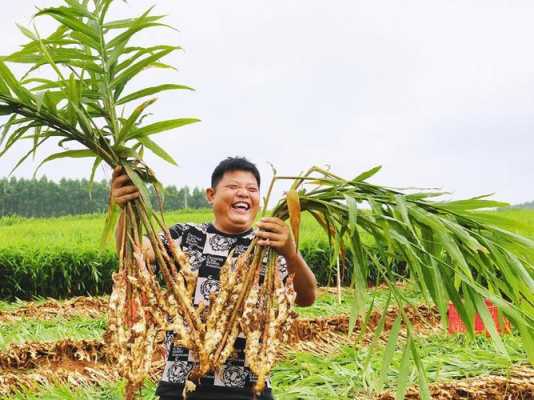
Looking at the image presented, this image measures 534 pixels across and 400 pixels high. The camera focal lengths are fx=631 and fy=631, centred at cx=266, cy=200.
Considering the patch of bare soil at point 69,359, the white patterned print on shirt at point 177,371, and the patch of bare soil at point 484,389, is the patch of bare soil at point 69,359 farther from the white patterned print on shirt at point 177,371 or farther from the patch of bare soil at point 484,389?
the white patterned print on shirt at point 177,371

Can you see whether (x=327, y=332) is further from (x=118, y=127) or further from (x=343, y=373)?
(x=118, y=127)

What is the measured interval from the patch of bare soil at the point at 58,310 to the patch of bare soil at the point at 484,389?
423cm

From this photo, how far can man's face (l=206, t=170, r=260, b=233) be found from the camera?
80.1 inches

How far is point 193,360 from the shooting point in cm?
195

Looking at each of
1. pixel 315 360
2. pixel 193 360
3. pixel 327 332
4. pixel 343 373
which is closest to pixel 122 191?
pixel 193 360

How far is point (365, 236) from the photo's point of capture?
11680 mm

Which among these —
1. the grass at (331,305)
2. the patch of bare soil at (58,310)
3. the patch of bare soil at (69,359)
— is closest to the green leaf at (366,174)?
the patch of bare soil at (69,359)

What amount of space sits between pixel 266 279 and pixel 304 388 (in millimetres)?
1755

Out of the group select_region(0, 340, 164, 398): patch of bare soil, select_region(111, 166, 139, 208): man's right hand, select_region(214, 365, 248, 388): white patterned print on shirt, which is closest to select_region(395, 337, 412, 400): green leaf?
select_region(214, 365, 248, 388): white patterned print on shirt

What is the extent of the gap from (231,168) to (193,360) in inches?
24.7

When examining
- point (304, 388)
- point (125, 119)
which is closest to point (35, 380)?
point (304, 388)

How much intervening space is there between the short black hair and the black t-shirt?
0.18 metres

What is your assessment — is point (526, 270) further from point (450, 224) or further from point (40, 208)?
point (40, 208)

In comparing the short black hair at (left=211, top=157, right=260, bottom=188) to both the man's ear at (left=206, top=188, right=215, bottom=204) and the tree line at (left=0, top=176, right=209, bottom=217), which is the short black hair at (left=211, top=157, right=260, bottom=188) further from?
the tree line at (left=0, top=176, right=209, bottom=217)
